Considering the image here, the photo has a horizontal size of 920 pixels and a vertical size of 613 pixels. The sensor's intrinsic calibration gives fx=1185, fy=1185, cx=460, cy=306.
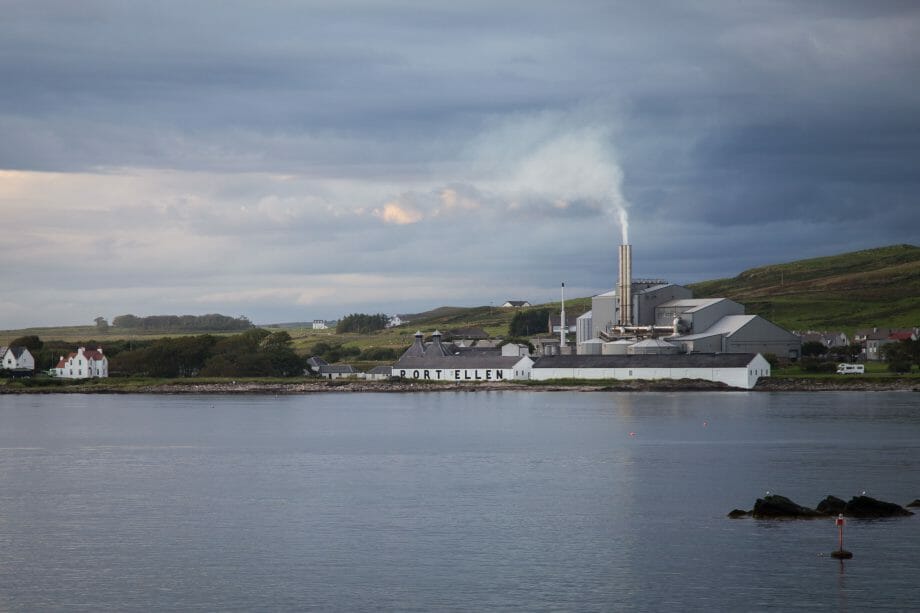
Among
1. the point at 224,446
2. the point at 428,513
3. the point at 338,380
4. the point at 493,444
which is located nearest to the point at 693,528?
the point at 428,513

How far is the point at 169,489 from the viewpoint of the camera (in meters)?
34.4

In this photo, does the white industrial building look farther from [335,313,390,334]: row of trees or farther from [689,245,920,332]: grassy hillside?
[335,313,390,334]: row of trees

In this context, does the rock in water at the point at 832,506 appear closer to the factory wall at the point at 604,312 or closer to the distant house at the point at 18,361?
the factory wall at the point at 604,312

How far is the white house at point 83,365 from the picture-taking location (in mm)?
110562

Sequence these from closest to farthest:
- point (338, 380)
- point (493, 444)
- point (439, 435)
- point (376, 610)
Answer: point (376, 610) → point (493, 444) → point (439, 435) → point (338, 380)

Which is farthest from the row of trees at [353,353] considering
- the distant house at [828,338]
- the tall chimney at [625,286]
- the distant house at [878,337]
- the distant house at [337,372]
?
the distant house at [878,337]

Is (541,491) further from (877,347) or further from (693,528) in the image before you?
(877,347)

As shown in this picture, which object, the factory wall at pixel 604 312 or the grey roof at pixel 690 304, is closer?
the grey roof at pixel 690 304

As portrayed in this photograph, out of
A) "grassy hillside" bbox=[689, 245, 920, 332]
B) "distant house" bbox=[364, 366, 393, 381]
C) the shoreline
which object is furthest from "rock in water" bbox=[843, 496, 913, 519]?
"grassy hillside" bbox=[689, 245, 920, 332]

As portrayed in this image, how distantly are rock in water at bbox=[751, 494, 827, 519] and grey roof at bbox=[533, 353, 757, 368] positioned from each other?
62094 mm

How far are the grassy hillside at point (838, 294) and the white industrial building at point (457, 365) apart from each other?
4569cm

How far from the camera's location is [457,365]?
103750 millimetres

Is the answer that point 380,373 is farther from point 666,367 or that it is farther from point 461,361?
point 666,367

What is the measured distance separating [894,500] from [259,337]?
90875 millimetres
